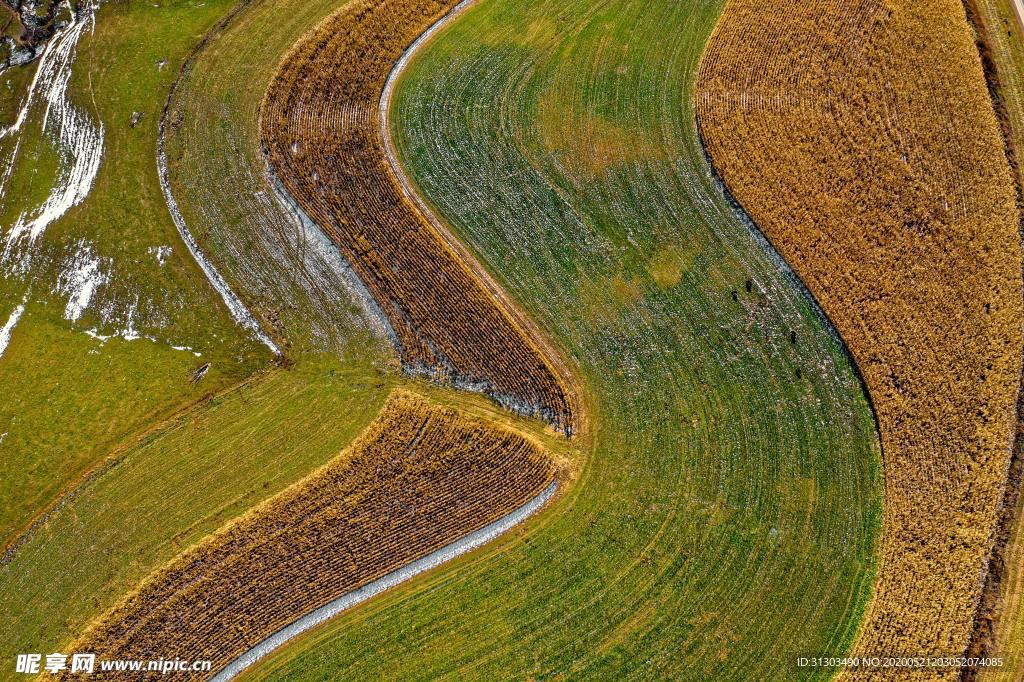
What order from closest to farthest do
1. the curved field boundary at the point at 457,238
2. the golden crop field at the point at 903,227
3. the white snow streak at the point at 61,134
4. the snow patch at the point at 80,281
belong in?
1. the golden crop field at the point at 903,227
2. the curved field boundary at the point at 457,238
3. the snow patch at the point at 80,281
4. the white snow streak at the point at 61,134

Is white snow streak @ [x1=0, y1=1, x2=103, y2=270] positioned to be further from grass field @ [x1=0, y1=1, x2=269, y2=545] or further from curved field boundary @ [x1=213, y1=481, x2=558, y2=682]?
curved field boundary @ [x1=213, y1=481, x2=558, y2=682]

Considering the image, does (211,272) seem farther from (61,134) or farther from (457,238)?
(61,134)

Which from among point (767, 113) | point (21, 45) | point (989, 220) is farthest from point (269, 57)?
point (989, 220)

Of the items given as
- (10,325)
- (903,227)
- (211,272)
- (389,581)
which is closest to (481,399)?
(389,581)

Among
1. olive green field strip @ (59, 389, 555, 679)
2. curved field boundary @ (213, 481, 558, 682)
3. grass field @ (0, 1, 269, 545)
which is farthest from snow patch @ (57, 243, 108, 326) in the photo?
curved field boundary @ (213, 481, 558, 682)

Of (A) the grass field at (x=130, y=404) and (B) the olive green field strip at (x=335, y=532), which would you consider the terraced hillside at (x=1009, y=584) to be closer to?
(B) the olive green field strip at (x=335, y=532)

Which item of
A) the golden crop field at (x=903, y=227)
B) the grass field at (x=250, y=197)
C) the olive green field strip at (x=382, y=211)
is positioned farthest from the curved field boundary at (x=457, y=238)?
the golden crop field at (x=903, y=227)
